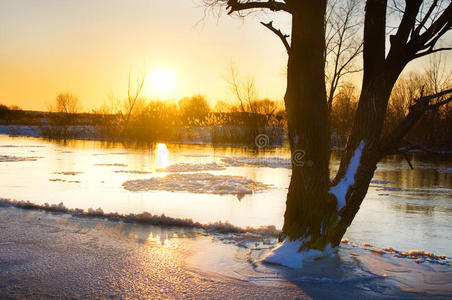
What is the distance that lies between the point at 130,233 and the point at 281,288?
2670 millimetres

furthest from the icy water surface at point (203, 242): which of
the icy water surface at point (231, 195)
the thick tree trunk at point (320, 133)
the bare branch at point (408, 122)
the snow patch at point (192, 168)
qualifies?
the snow patch at point (192, 168)

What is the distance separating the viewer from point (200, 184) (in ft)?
34.7

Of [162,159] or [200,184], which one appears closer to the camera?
[200,184]

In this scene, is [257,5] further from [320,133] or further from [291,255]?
[291,255]

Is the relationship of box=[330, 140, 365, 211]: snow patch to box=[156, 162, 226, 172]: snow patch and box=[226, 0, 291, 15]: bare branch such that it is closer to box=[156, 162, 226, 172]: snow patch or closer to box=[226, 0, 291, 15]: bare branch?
box=[226, 0, 291, 15]: bare branch

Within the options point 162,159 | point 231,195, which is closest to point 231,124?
point 162,159

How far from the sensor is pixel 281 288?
383 cm

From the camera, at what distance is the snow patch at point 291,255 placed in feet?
14.8

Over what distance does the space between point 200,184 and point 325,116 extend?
633 centimetres

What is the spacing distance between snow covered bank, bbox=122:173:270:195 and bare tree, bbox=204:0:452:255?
488 centimetres

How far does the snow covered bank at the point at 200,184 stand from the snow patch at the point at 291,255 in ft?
15.6

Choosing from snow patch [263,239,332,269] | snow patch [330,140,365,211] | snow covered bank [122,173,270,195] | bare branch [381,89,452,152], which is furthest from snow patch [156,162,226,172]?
bare branch [381,89,452,152]

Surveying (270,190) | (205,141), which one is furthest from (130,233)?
(205,141)

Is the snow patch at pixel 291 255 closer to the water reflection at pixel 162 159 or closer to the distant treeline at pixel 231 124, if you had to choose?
the water reflection at pixel 162 159
